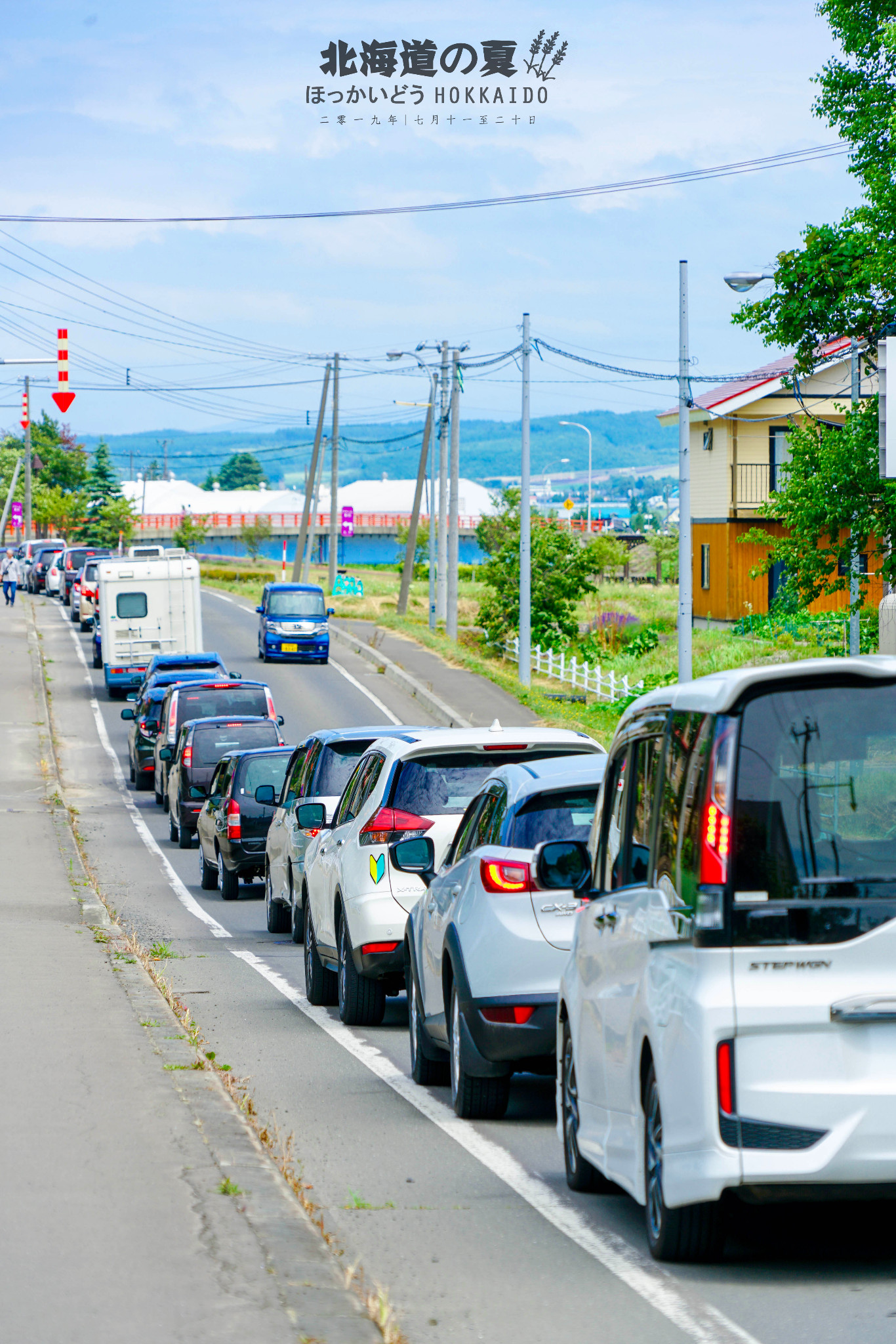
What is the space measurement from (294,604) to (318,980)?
130ft

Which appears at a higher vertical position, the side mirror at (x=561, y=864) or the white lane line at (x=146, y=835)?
the side mirror at (x=561, y=864)

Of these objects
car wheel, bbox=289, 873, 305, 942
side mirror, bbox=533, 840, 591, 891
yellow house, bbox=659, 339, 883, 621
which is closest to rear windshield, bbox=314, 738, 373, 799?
car wheel, bbox=289, 873, 305, 942

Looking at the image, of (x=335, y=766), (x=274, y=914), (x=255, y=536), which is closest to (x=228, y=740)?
(x=274, y=914)

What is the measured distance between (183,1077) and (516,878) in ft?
6.52

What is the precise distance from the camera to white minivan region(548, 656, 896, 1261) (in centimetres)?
508

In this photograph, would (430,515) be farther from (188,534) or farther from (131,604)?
(188,534)

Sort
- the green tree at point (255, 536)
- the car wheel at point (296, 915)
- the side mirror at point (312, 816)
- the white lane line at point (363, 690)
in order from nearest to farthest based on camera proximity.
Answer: the side mirror at point (312, 816)
the car wheel at point (296, 915)
the white lane line at point (363, 690)
the green tree at point (255, 536)

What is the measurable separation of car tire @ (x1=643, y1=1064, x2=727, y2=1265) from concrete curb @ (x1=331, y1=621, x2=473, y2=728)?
26550 mm

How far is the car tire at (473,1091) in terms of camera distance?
27.4ft

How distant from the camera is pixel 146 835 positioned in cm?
2755

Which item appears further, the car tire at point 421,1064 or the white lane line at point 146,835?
the white lane line at point 146,835

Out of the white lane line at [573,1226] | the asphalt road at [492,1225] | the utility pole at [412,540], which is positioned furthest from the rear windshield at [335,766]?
the utility pole at [412,540]

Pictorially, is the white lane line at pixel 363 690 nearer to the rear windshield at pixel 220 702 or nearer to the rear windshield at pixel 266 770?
the rear windshield at pixel 220 702

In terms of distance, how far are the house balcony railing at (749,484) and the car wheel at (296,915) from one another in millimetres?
39621
